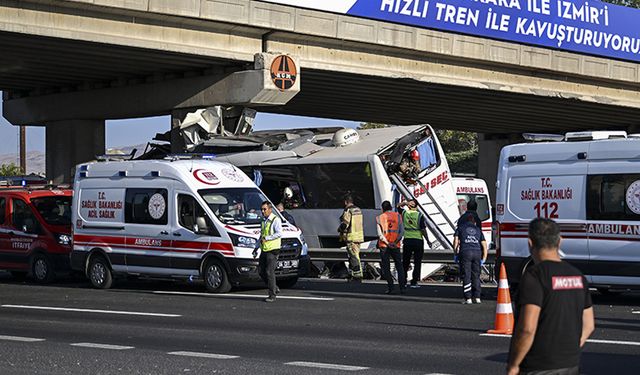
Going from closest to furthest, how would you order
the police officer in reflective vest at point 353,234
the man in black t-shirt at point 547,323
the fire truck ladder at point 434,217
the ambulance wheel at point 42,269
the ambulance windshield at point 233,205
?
the man in black t-shirt at point 547,323 < the ambulance windshield at point 233,205 < the police officer in reflective vest at point 353,234 < the ambulance wheel at point 42,269 < the fire truck ladder at point 434,217

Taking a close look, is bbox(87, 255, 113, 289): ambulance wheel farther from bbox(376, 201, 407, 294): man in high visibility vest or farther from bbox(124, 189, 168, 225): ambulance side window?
bbox(376, 201, 407, 294): man in high visibility vest

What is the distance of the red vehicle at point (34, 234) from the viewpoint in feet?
79.5

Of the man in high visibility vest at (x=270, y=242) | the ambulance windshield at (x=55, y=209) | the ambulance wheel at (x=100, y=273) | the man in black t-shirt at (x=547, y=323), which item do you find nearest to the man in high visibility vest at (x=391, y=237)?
the man in high visibility vest at (x=270, y=242)

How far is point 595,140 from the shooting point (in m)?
17.6

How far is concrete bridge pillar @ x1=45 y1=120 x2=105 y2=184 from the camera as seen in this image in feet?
130

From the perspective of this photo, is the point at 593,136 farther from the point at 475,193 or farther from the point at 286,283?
the point at 475,193

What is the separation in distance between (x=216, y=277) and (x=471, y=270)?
4.92 m

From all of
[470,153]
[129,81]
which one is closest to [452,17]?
[129,81]

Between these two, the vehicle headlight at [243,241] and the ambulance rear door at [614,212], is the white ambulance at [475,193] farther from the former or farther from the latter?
the ambulance rear door at [614,212]

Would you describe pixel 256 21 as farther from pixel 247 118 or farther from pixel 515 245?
pixel 515 245

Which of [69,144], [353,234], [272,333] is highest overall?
[69,144]

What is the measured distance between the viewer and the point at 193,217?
2061 centimetres

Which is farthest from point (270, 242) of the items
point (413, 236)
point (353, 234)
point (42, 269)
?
point (42, 269)

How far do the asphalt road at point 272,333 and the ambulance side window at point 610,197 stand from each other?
133 centimetres
